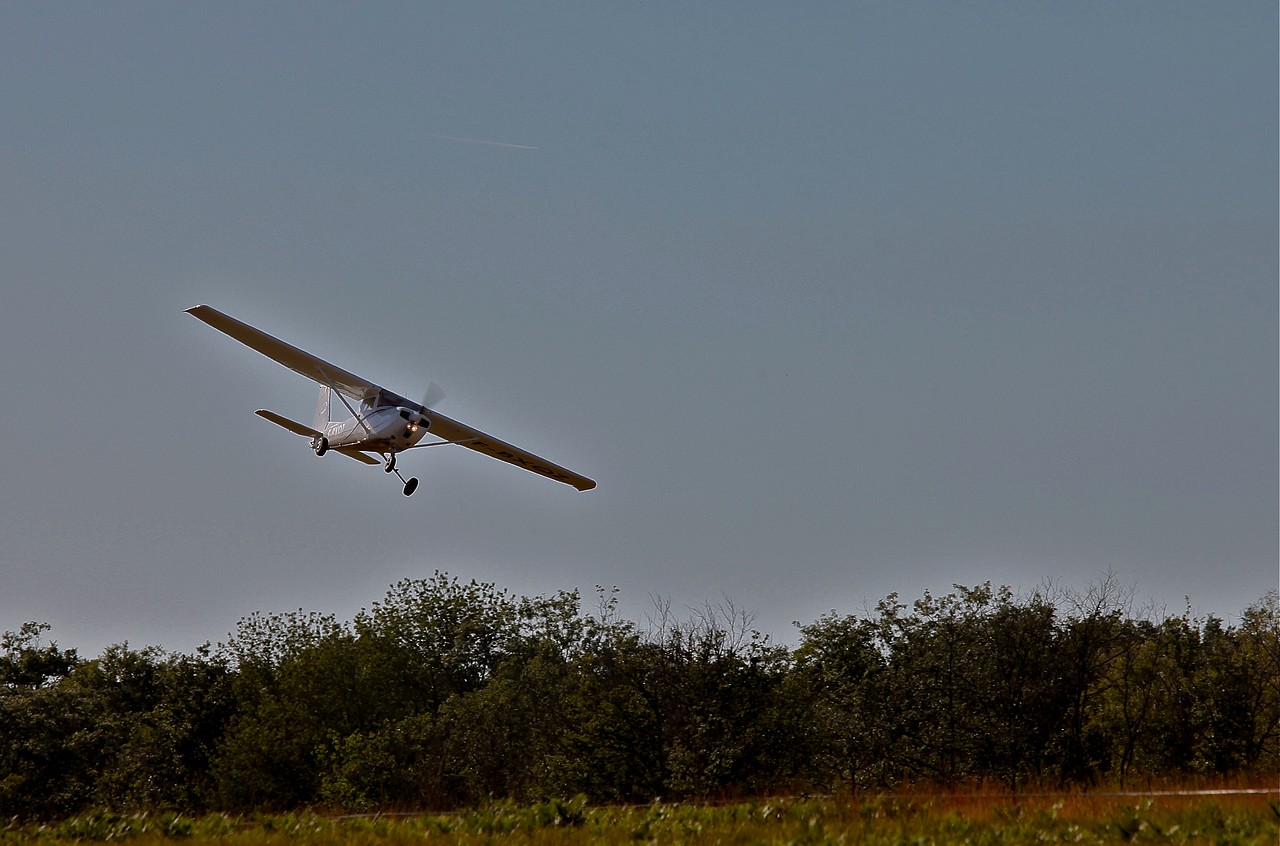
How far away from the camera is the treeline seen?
39.6 meters

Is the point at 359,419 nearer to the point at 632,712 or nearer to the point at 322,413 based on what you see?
the point at 322,413

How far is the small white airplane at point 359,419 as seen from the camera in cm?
2928

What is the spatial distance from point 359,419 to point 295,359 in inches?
133

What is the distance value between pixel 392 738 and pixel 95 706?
1042 inches

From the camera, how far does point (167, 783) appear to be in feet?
210

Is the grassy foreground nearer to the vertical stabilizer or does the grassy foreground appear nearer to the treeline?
the treeline

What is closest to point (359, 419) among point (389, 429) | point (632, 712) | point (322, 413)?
point (389, 429)

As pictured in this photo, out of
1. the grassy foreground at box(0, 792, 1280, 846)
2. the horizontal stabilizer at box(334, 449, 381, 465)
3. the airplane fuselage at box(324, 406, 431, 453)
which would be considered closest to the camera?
the grassy foreground at box(0, 792, 1280, 846)

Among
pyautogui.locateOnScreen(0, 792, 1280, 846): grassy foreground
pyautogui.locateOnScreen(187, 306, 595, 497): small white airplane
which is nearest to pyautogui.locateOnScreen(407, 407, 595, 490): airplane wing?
pyautogui.locateOnScreen(187, 306, 595, 497): small white airplane

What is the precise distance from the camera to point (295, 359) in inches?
1262

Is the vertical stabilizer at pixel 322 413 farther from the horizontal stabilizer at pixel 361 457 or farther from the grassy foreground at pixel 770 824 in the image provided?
the grassy foreground at pixel 770 824

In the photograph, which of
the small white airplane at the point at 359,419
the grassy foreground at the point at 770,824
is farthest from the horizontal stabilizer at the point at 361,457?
the grassy foreground at the point at 770,824

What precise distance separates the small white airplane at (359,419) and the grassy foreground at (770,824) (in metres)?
11.9

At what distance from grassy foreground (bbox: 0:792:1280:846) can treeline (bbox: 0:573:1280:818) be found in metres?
7.48
